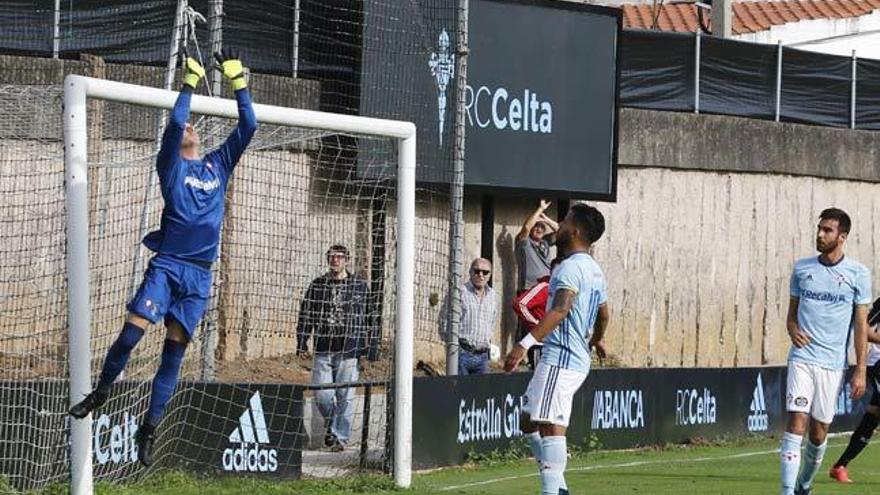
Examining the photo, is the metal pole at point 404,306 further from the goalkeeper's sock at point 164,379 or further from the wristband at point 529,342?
the goalkeeper's sock at point 164,379

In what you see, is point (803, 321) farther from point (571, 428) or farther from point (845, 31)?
point (845, 31)

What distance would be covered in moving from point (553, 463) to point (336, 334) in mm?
4163

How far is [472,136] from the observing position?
68.8 feet

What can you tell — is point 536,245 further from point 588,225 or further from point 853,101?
point 588,225

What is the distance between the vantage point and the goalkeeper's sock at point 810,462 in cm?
1478

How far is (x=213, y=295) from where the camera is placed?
51.2 ft

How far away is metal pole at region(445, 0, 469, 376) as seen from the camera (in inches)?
705

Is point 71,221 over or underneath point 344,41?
underneath

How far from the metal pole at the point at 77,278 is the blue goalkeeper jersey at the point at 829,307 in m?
5.39

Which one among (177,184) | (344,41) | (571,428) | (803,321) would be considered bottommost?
(571,428)

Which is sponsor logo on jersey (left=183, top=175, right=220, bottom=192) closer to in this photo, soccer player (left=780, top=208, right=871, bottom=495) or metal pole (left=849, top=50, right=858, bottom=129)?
soccer player (left=780, top=208, right=871, bottom=495)

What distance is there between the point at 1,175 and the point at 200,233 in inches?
120

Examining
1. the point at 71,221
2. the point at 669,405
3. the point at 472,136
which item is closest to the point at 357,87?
the point at 472,136

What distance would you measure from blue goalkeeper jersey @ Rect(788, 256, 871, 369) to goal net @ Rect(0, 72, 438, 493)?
3.29 m
